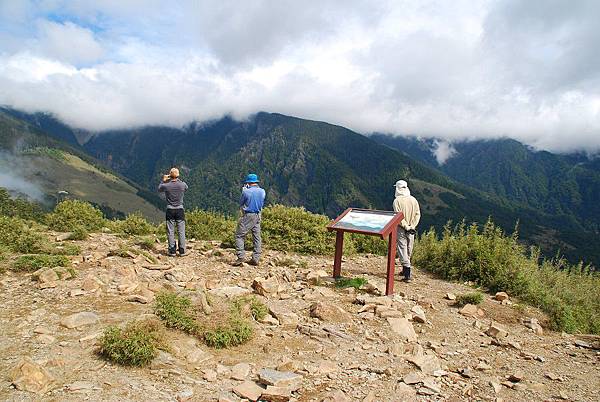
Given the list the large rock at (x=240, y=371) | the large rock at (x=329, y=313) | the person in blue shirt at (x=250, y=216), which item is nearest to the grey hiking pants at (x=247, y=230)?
the person in blue shirt at (x=250, y=216)

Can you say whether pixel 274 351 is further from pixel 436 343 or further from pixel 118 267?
pixel 118 267

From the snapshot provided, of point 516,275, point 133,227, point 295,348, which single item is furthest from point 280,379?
point 133,227

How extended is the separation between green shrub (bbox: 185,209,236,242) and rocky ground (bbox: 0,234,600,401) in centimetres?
552

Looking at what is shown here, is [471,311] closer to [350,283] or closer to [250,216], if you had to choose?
[350,283]

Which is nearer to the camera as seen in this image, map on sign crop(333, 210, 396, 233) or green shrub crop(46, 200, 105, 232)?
map on sign crop(333, 210, 396, 233)

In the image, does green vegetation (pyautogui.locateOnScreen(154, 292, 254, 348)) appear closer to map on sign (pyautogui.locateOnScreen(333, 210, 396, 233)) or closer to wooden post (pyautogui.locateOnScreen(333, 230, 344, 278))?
map on sign (pyautogui.locateOnScreen(333, 210, 396, 233))

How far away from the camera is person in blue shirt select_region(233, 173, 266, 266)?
10602 mm

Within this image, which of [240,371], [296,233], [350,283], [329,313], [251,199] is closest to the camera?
[240,371]

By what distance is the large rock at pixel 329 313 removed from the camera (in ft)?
23.4

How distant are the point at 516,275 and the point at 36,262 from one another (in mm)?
10622

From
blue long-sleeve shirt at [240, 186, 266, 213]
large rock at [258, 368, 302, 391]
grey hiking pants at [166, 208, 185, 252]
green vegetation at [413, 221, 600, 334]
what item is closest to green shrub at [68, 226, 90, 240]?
grey hiking pants at [166, 208, 185, 252]

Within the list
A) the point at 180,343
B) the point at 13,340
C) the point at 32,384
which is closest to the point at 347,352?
the point at 180,343

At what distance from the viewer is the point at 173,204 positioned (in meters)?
11.3

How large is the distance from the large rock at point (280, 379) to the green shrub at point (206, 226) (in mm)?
9639
